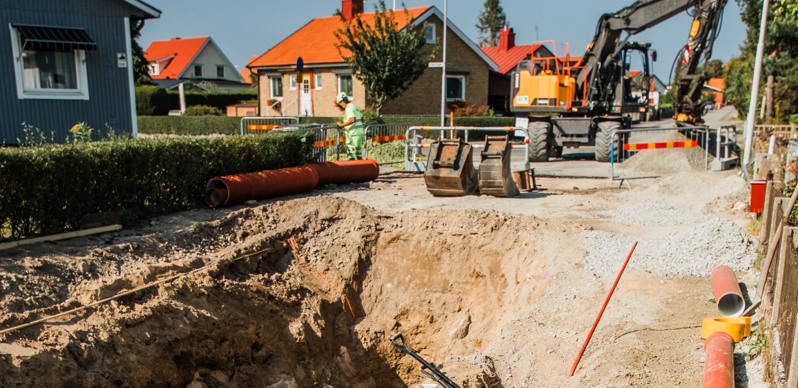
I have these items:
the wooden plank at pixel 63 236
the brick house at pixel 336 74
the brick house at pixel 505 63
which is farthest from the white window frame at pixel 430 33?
the wooden plank at pixel 63 236

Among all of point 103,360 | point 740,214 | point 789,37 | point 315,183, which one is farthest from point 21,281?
point 789,37

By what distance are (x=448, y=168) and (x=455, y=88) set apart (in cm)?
2396

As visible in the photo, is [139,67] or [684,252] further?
[139,67]

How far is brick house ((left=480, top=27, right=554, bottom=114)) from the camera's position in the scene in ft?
136

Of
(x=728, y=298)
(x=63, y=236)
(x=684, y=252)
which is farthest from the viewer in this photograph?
(x=684, y=252)

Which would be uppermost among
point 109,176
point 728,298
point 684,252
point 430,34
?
point 430,34

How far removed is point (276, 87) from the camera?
36250mm

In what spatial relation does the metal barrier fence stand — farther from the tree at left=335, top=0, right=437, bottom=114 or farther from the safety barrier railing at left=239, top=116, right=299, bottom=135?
the tree at left=335, top=0, right=437, bottom=114

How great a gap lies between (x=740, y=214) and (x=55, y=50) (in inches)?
552

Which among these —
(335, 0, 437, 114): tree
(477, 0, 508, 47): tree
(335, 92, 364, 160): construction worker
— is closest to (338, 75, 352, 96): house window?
(335, 0, 437, 114): tree

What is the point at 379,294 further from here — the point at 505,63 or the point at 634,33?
the point at 505,63

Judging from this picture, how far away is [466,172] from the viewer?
13.0m

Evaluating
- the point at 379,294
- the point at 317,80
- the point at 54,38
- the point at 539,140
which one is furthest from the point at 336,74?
the point at 379,294

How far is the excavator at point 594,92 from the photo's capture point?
18.9 metres
